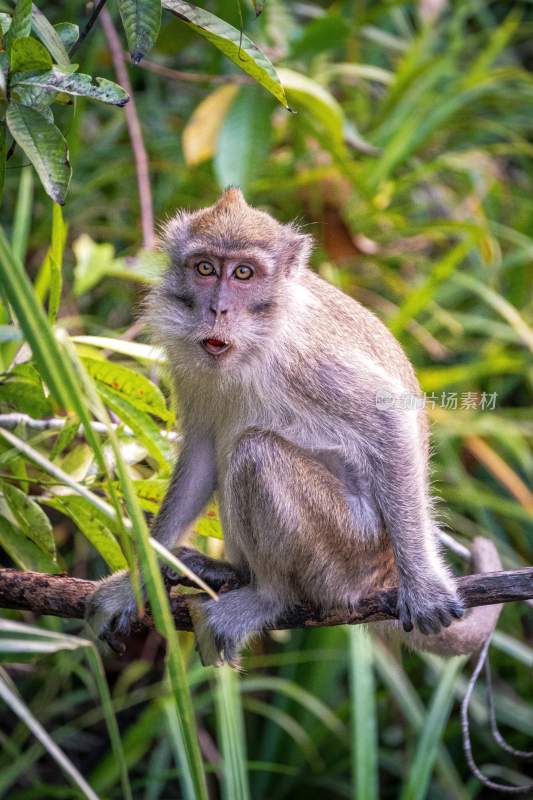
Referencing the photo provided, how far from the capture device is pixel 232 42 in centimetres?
262

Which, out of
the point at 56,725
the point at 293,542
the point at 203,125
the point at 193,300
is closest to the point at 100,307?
the point at 203,125

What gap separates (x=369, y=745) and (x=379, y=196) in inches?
146

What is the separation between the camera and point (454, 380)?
6.41 meters

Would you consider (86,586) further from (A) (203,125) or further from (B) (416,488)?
(A) (203,125)

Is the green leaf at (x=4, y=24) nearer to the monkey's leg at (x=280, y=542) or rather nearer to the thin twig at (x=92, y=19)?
the thin twig at (x=92, y=19)

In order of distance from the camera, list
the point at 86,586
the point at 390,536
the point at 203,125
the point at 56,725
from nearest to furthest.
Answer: the point at 86,586 < the point at 390,536 < the point at 203,125 < the point at 56,725

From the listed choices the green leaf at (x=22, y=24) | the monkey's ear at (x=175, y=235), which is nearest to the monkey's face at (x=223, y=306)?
the monkey's ear at (x=175, y=235)

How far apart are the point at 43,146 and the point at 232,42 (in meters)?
0.58

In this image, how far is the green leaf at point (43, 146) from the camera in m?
2.46

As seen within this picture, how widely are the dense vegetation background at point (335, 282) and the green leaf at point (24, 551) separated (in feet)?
2.41

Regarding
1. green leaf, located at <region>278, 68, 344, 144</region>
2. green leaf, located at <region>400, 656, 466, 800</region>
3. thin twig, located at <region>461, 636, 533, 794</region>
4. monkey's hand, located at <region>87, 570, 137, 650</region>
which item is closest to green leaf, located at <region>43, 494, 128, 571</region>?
monkey's hand, located at <region>87, 570, 137, 650</region>

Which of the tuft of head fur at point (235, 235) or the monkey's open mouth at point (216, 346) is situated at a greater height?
the tuft of head fur at point (235, 235)

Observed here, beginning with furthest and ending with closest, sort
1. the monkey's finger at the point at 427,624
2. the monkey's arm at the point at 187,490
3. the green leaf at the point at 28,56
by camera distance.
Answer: the monkey's arm at the point at 187,490 → the monkey's finger at the point at 427,624 → the green leaf at the point at 28,56

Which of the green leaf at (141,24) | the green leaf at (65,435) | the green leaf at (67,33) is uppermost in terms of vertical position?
the green leaf at (67,33)
